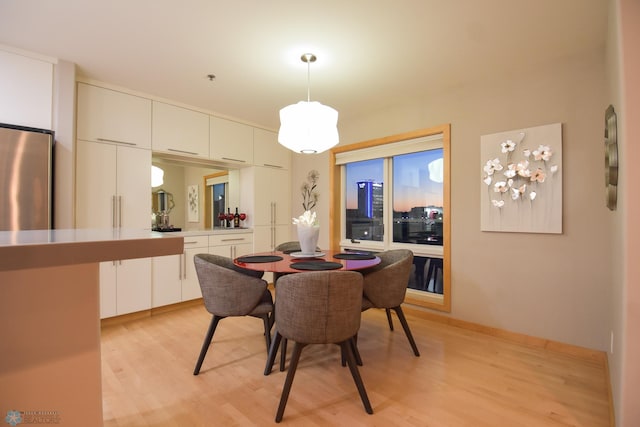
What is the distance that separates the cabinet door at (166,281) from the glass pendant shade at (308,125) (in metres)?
2.04

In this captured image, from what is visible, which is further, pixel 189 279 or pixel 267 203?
pixel 267 203

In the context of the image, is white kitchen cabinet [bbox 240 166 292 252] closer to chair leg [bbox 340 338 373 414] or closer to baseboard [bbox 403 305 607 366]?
baseboard [bbox 403 305 607 366]

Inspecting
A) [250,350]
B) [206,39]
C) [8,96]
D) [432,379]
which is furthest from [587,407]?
[8,96]

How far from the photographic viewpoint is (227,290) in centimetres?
215

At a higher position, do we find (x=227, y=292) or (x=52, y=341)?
(x=52, y=341)

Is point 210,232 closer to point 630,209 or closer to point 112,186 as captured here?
point 112,186

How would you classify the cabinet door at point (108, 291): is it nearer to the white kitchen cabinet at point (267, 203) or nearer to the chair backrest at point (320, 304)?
the white kitchen cabinet at point (267, 203)

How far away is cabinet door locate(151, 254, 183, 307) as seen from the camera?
3.47 meters

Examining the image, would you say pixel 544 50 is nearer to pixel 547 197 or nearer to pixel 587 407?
pixel 547 197

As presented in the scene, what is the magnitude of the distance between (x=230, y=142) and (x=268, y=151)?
2.09 ft

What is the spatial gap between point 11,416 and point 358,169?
391 cm

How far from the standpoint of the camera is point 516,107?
2.83 meters

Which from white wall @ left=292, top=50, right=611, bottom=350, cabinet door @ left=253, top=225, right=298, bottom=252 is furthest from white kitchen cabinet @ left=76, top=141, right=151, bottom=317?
white wall @ left=292, top=50, right=611, bottom=350

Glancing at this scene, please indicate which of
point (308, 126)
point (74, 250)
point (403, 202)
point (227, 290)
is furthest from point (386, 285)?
point (74, 250)
